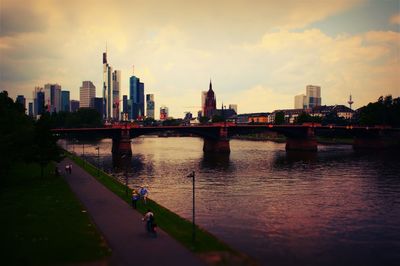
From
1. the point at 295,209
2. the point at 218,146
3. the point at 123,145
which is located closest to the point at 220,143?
the point at 218,146

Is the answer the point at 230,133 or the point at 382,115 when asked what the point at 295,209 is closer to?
the point at 230,133

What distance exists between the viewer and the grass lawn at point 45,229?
20.4 meters

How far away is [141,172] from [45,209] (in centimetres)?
3664

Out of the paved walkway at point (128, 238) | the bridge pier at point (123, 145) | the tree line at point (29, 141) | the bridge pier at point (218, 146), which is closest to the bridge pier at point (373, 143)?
the bridge pier at point (218, 146)

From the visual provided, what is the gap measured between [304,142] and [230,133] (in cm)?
2315

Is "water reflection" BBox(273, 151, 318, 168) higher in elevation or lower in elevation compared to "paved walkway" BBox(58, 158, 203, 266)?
lower

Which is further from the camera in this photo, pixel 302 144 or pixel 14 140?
pixel 302 144

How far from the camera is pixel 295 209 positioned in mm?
37375

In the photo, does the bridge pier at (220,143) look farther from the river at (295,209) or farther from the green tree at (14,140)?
the green tree at (14,140)

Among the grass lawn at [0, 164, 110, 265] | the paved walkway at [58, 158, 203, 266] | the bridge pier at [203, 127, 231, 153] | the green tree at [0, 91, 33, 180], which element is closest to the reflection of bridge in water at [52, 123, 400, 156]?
the bridge pier at [203, 127, 231, 153]

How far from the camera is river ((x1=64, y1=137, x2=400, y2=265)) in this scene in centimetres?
2456

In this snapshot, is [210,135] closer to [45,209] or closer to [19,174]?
[19,174]

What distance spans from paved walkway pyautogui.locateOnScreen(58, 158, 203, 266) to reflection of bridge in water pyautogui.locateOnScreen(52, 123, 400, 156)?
60.9 m

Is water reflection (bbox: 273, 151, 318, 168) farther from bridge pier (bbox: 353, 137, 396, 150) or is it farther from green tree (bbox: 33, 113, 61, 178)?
green tree (bbox: 33, 113, 61, 178)
